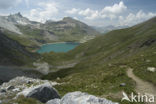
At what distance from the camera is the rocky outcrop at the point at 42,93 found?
1552 cm

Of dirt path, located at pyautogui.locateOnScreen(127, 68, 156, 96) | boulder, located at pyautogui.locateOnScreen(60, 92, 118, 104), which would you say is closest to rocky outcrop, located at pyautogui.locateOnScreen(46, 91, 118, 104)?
boulder, located at pyautogui.locateOnScreen(60, 92, 118, 104)

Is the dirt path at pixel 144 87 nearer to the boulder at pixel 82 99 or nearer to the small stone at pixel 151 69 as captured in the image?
the small stone at pixel 151 69

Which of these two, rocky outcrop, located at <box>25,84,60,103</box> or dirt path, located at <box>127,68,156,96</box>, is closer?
rocky outcrop, located at <box>25,84,60,103</box>

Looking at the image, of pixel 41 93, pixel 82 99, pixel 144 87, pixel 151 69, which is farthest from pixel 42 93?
pixel 151 69

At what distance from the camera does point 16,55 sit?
150 meters

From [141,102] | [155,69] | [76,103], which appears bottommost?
[141,102]

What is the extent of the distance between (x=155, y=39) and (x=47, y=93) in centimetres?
12704

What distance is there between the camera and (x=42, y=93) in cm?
1606

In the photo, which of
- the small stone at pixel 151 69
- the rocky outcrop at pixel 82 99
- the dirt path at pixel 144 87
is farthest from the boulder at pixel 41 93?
the small stone at pixel 151 69

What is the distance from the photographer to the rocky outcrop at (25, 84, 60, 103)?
50.9ft

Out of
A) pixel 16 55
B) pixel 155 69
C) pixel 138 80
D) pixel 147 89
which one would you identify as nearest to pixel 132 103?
pixel 147 89

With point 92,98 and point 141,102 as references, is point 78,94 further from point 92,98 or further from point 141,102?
point 141,102

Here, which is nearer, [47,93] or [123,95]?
[47,93]

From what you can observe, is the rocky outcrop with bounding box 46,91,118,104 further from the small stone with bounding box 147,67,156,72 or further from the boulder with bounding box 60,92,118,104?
the small stone with bounding box 147,67,156,72
